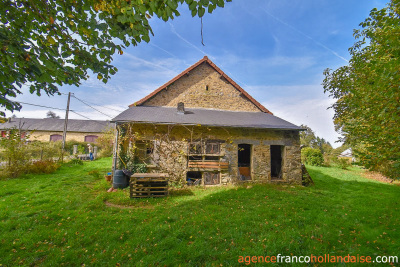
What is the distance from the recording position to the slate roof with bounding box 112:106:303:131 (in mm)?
8070

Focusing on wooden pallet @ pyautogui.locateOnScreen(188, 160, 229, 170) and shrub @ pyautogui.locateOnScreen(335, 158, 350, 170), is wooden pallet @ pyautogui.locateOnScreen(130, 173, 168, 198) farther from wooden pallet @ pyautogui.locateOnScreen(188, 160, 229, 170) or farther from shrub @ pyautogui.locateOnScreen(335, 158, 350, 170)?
shrub @ pyautogui.locateOnScreen(335, 158, 350, 170)

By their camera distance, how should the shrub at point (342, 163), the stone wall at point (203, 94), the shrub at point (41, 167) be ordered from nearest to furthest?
1. the shrub at point (41, 167)
2. the stone wall at point (203, 94)
3. the shrub at point (342, 163)

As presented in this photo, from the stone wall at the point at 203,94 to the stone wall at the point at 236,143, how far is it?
2.88 metres

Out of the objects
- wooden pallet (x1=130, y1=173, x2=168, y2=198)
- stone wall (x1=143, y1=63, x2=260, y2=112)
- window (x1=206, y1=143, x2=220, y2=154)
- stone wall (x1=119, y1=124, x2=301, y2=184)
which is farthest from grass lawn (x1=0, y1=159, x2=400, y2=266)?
stone wall (x1=143, y1=63, x2=260, y2=112)

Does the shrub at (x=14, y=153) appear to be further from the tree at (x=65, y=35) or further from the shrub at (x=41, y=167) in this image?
the tree at (x=65, y=35)

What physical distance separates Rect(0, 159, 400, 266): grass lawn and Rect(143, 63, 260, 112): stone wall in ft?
20.1

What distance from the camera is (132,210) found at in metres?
5.17

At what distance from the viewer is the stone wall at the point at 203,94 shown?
10.8 m

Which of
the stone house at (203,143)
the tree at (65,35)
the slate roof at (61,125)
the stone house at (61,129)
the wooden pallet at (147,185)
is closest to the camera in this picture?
the tree at (65,35)

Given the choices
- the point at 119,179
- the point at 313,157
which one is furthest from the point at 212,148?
the point at 313,157

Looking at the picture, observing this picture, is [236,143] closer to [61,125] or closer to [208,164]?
[208,164]

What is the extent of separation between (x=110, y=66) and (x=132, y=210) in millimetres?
4081

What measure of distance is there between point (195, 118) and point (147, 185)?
4.02 meters

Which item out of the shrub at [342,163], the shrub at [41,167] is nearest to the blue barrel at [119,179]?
the shrub at [41,167]
